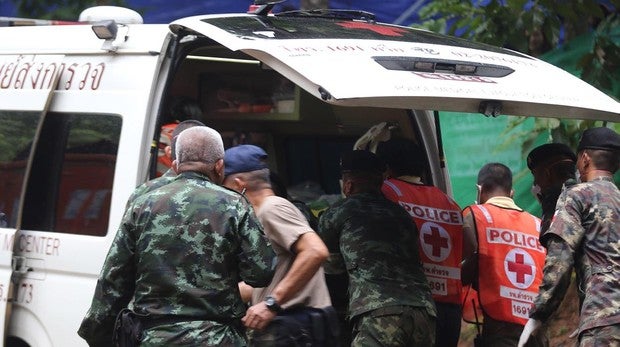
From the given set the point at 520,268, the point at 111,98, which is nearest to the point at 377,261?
the point at 520,268

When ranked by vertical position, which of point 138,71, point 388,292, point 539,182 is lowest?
point 388,292

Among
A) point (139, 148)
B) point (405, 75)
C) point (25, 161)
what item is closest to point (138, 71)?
point (139, 148)

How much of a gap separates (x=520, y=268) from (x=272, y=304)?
6.23 feet

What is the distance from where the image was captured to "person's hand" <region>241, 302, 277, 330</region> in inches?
211

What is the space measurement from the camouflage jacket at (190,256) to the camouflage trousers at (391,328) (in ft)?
3.55

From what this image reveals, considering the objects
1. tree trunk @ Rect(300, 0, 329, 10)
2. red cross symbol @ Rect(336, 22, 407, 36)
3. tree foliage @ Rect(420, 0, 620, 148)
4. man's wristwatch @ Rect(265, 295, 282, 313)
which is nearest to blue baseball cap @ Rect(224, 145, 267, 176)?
man's wristwatch @ Rect(265, 295, 282, 313)

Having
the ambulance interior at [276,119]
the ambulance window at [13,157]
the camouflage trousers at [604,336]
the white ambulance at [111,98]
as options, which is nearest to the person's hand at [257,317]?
the white ambulance at [111,98]

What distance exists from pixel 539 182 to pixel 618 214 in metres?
0.98

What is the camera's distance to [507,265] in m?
6.73

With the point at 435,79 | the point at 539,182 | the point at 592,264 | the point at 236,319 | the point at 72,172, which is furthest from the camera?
the point at 539,182

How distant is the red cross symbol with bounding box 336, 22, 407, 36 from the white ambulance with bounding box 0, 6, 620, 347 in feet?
0.05

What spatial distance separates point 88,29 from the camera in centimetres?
667

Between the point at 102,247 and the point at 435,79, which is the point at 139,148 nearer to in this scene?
the point at 102,247

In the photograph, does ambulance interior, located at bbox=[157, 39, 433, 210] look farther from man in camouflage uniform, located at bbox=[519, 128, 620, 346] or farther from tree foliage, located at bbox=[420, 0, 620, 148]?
man in camouflage uniform, located at bbox=[519, 128, 620, 346]
